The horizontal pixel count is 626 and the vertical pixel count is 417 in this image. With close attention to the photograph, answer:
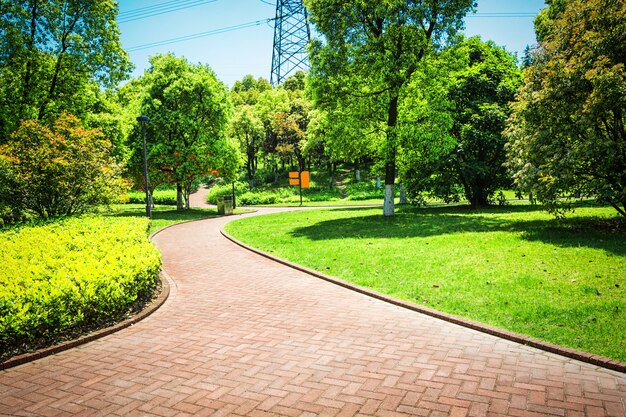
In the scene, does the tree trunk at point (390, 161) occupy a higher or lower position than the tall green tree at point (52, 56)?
lower

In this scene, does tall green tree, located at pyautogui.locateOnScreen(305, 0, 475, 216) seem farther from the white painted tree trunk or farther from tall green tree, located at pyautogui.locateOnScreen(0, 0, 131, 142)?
tall green tree, located at pyautogui.locateOnScreen(0, 0, 131, 142)

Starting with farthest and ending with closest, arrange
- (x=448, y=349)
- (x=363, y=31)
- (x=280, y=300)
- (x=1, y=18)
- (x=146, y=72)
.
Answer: (x=146, y=72)
(x=1, y=18)
(x=363, y=31)
(x=280, y=300)
(x=448, y=349)

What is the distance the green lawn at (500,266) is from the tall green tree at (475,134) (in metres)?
5.70

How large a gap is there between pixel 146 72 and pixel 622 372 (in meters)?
33.6

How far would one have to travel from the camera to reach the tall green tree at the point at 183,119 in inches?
1093

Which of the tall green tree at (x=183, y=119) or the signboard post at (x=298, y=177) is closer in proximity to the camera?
the tall green tree at (x=183, y=119)

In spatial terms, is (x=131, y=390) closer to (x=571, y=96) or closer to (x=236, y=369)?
(x=236, y=369)

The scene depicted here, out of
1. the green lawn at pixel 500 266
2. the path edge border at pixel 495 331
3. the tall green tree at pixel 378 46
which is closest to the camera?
the path edge border at pixel 495 331

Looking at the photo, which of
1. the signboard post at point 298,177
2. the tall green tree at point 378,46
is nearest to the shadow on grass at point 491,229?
the tall green tree at point 378,46

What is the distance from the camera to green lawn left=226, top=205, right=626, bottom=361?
5883 mm

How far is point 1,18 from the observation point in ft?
67.5

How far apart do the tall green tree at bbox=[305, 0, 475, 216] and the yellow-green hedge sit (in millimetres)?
13137

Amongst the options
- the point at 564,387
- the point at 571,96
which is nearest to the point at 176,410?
the point at 564,387

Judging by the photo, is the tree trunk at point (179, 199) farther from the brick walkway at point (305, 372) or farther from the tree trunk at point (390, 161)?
the brick walkway at point (305, 372)
